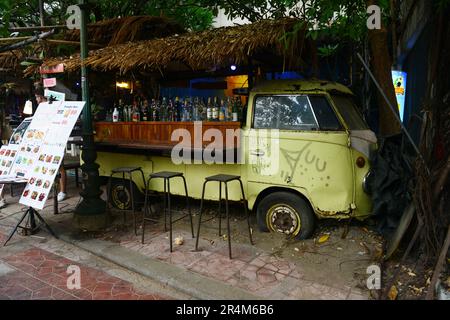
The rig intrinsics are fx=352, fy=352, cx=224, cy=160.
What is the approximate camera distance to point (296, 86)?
4777 millimetres

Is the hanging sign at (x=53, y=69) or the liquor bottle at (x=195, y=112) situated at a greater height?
the hanging sign at (x=53, y=69)

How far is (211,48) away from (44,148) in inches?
110

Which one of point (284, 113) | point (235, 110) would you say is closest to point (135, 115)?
point (235, 110)

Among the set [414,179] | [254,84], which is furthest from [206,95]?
[414,179]

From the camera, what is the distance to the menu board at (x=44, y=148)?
4.83 metres

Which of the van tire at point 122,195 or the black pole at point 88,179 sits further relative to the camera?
the van tire at point 122,195

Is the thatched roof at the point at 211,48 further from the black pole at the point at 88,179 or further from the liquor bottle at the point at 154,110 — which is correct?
the liquor bottle at the point at 154,110

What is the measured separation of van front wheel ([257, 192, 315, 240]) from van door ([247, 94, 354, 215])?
0.16 m

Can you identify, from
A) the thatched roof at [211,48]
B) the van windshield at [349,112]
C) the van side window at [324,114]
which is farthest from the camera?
the van windshield at [349,112]

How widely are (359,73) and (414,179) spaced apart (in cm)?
414

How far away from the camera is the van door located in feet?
14.4

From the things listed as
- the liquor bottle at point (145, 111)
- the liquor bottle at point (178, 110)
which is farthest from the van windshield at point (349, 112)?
the liquor bottle at point (145, 111)
